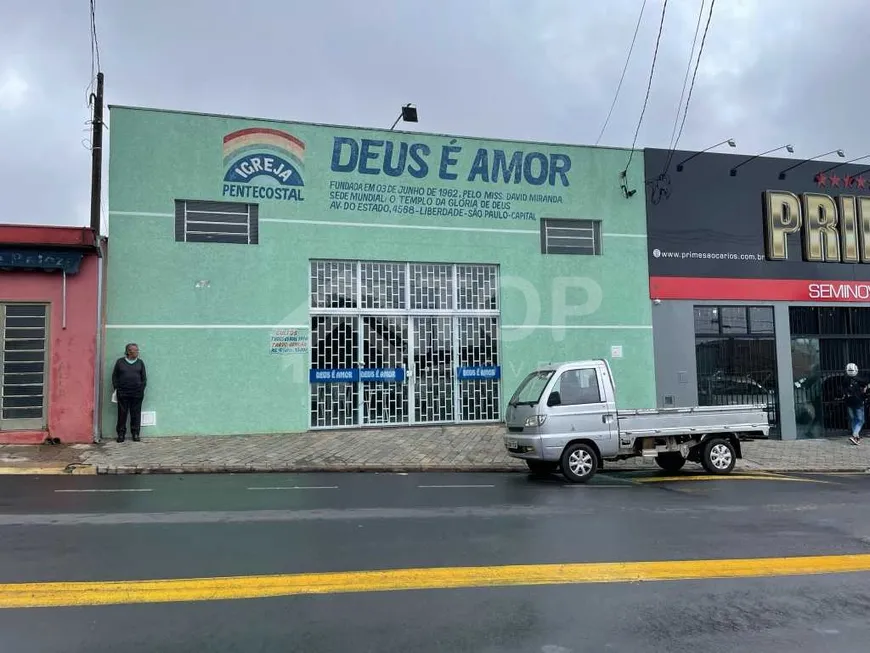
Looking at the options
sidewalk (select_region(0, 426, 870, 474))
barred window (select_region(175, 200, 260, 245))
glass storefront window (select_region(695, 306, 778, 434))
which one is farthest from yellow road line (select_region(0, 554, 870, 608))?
glass storefront window (select_region(695, 306, 778, 434))

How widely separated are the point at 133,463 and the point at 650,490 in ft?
28.6

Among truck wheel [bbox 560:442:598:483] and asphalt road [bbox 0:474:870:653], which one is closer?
asphalt road [bbox 0:474:870:653]

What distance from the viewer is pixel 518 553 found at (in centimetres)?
611

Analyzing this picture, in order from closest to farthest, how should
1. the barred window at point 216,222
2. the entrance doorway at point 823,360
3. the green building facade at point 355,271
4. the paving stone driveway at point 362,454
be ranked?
the paving stone driveway at point 362,454 < the green building facade at point 355,271 < the barred window at point 216,222 < the entrance doorway at point 823,360

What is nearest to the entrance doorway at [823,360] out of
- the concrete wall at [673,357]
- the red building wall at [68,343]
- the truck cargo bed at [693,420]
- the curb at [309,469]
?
the concrete wall at [673,357]

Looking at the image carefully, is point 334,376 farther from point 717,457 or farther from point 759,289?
point 759,289

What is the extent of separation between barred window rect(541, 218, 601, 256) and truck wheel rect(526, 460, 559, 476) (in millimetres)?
7043

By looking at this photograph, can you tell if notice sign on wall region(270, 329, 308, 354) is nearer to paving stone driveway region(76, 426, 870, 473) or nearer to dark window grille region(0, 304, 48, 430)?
paving stone driveway region(76, 426, 870, 473)

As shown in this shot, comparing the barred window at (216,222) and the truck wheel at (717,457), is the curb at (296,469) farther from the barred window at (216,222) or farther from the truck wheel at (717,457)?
the barred window at (216,222)

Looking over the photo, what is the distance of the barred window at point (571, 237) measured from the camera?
57.6 ft

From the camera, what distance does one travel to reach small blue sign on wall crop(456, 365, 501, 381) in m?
16.6

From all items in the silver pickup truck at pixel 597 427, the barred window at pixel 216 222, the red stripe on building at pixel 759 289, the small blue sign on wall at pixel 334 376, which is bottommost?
the silver pickup truck at pixel 597 427

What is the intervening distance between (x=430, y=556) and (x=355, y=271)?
10.9 meters

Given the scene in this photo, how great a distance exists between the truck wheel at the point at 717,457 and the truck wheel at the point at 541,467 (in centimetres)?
273
